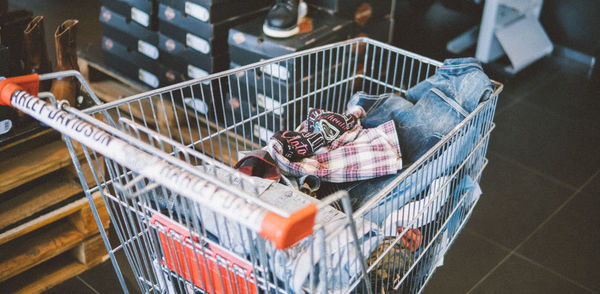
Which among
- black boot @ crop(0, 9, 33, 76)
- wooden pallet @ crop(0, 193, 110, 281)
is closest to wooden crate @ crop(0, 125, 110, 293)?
wooden pallet @ crop(0, 193, 110, 281)

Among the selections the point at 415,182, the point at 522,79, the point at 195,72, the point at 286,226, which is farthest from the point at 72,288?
the point at 522,79

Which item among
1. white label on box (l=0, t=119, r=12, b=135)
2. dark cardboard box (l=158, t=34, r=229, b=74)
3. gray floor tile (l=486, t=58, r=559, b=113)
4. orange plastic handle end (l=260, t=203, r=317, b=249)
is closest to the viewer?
orange plastic handle end (l=260, t=203, r=317, b=249)

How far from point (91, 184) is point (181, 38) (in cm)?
75

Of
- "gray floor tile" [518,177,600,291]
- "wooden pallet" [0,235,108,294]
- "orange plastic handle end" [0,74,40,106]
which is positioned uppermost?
"orange plastic handle end" [0,74,40,106]

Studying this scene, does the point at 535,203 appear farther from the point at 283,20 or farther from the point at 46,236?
the point at 46,236

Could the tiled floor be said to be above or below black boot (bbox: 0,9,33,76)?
below

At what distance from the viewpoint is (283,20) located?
6.09 feet

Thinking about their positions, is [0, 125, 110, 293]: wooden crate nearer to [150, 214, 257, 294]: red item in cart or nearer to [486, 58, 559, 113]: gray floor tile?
[150, 214, 257, 294]: red item in cart

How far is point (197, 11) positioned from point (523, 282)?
1.48 m

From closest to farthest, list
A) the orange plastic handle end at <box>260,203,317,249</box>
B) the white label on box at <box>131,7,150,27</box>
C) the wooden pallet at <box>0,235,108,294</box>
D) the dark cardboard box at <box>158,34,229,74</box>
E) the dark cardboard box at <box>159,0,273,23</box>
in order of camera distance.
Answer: the orange plastic handle end at <box>260,203,317,249</box> → the wooden pallet at <box>0,235,108,294</box> → the dark cardboard box at <box>159,0,273,23</box> → the dark cardboard box at <box>158,34,229,74</box> → the white label on box at <box>131,7,150,27</box>

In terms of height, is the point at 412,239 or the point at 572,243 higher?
the point at 412,239

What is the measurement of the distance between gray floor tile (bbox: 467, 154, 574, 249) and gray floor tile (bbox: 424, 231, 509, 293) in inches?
2.4

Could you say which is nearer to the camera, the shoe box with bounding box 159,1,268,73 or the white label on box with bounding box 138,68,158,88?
the shoe box with bounding box 159,1,268,73

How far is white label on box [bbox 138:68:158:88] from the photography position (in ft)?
7.70
